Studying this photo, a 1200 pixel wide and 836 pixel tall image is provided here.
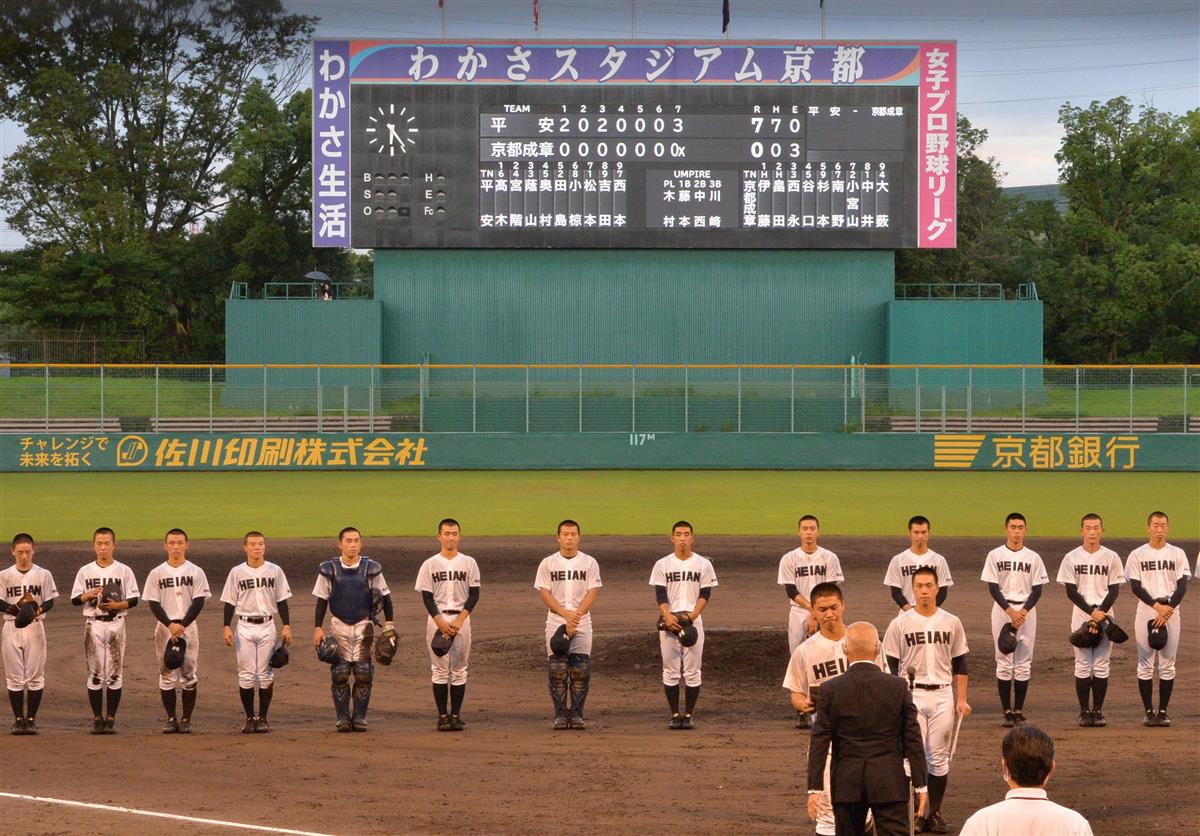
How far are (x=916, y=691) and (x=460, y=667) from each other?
14.7 feet

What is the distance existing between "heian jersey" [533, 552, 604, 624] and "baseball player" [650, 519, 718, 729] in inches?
24.0

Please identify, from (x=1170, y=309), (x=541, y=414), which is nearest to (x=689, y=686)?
(x=541, y=414)

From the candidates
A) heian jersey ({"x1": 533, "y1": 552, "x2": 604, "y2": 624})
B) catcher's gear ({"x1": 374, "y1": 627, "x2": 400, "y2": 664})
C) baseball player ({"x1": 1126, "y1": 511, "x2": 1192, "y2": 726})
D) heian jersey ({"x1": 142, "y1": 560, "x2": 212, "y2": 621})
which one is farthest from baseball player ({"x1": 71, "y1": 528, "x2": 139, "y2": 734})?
baseball player ({"x1": 1126, "y1": 511, "x2": 1192, "y2": 726})

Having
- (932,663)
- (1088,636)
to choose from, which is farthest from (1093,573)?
(932,663)

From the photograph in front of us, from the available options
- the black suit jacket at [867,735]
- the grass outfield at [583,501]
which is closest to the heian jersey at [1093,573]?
the black suit jacket at [867,735]

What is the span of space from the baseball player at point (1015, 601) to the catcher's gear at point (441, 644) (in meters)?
4.91

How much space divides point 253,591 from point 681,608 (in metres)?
3.93

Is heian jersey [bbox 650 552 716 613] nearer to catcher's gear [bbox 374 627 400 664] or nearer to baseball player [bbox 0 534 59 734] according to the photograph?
catcher's gear [bbox 374 627 400 664]

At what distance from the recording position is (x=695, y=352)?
1715 inches

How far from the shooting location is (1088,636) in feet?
39.7

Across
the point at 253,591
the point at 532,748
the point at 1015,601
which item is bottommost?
the point at 532,748

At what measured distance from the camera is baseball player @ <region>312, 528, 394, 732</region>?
473 inches

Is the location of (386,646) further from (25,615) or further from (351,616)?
(25,615)

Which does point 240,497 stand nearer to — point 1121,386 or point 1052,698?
point 1052,698
